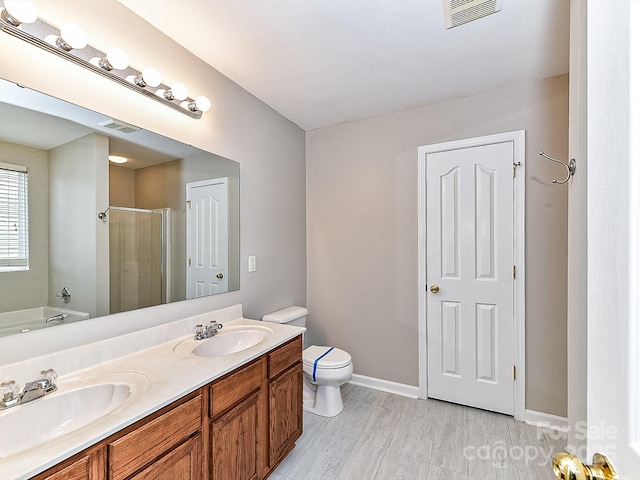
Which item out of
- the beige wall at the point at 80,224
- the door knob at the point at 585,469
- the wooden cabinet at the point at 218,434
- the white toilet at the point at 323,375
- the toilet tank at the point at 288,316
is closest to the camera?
the door knob at the point at 585,469

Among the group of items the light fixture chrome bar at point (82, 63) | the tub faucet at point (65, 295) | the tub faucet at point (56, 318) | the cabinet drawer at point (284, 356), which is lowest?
the cabinet drawer at point (284, 356)

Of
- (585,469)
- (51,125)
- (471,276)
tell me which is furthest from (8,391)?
(471,276)

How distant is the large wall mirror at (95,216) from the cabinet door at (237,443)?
70 cm

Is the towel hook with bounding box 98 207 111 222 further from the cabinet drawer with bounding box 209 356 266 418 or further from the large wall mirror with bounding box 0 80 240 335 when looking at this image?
the cabinet drawer with bounding box 209 356 266 418

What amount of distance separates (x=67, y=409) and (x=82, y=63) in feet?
4.38

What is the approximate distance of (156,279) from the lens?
1.63 m

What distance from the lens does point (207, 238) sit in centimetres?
191

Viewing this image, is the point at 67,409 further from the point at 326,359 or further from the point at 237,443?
the point at 326,359

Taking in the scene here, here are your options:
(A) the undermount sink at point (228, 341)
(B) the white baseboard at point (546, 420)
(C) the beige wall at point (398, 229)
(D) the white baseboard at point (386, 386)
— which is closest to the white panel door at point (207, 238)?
(A) the undermount sink at point (228, 341)

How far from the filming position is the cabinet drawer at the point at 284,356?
5.29 ft

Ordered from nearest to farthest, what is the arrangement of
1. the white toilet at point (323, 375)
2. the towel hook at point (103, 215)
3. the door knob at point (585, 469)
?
the door knob at point (585, 469), the towel hook at point (103, 215), the white toilet at point (323, 375)

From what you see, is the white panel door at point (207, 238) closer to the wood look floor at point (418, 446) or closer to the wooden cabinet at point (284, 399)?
the wooden cabinet at point (284, 399)

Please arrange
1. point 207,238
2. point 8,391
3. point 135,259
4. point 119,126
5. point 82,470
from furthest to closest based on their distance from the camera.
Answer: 1. point 207,238
2. point 135,259
3. point 119,126
4. point 8,391
5. point 82,470

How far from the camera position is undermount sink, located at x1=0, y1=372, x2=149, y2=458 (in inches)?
35.8
